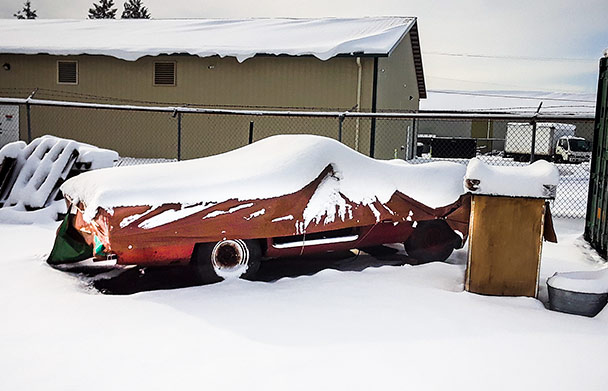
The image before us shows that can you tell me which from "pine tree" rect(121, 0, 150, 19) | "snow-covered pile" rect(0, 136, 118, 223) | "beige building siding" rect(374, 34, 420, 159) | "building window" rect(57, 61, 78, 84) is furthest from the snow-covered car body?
"pine tree" rect(121, 0, 150, 19)

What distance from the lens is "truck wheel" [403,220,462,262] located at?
5715 mm

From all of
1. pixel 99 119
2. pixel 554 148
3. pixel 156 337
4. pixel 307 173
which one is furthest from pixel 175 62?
pixel 554 148

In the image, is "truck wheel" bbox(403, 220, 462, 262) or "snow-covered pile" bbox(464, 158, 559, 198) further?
"truck wheel" bbox(403, 220, 462, 262)

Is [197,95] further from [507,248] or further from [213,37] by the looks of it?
[507,248]

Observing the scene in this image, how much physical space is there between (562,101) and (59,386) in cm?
4448

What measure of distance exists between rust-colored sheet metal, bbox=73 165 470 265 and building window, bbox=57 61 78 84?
14629mm

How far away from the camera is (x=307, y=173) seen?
492cm

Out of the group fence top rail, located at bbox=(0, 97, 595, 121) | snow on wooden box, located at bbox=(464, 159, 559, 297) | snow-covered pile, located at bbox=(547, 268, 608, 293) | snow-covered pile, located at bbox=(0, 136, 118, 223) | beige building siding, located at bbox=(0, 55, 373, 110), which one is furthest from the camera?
beige building siding, located at bbox=(0, 55, 373, 110)

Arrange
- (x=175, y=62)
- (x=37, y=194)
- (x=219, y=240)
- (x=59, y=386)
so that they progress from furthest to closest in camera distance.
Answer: (x=175, y=62) → (x=37, y=194) → (x=219, y=240) → (x=59, y=386)

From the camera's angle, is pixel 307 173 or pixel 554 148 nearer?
pixel 307 173

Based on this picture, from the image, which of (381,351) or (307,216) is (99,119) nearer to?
(307,216)

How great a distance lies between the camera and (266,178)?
Result: 4.79m

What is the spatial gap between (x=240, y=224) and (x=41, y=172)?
15.4 feet

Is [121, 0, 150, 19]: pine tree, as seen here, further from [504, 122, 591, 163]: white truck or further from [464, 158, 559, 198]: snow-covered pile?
[464, 158, 559, 198]: snow-covered pile
